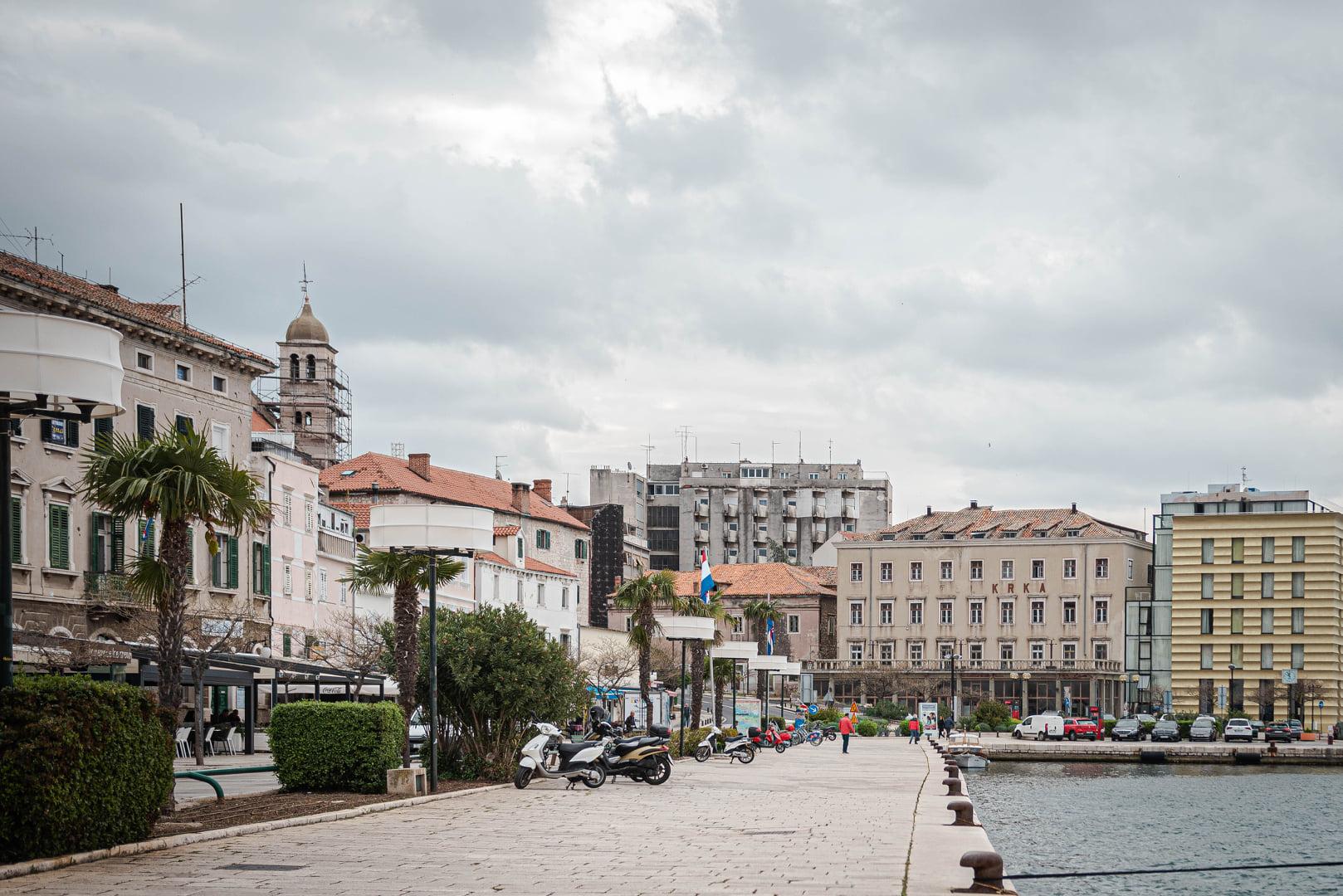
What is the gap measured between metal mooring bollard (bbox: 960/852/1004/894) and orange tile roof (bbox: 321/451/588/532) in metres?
67.9

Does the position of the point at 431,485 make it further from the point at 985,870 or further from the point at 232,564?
the point at 985,870

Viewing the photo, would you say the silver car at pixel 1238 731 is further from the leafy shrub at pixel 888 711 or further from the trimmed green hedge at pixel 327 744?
the trimmed green hedge at pixel 327 744

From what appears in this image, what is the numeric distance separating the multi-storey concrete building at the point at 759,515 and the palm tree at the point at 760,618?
36.7 metres

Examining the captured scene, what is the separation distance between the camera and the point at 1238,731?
7831 cm

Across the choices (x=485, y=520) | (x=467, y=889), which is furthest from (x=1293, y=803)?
(x=467, y=889)

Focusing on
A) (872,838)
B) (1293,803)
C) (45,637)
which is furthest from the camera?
(1293,803)

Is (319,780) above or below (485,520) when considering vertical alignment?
below

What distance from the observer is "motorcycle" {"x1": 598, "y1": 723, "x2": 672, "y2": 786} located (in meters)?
29.9

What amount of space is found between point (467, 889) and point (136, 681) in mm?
30828

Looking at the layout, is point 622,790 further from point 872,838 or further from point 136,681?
point 136,681

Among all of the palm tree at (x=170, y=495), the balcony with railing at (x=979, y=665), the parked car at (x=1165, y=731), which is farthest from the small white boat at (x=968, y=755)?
the balcony with railing at (x=979, y=665)

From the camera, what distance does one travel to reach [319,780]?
2341 cm

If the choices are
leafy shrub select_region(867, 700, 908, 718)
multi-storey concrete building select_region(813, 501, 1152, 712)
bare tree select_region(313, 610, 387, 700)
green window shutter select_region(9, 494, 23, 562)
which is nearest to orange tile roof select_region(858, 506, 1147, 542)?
multi-storey concrete building select_region(813, 501, 1152, 712)

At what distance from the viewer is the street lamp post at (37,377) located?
46.0 feet
